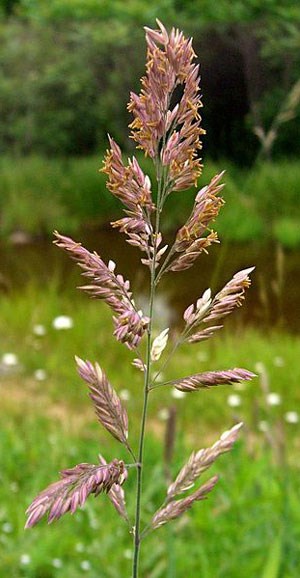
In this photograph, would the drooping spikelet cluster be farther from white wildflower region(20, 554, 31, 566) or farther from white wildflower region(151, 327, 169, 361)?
white wildflower region(20, 554, 31, 566)

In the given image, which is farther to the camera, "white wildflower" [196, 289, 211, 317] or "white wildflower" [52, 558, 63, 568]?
"white wildflower" [52, 558, 63, 568]

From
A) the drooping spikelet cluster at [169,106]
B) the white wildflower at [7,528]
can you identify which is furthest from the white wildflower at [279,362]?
the drooping spikelet cluster at [169,106]

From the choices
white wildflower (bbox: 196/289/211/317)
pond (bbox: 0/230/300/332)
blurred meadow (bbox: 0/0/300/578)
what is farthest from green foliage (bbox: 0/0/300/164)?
white wildflower (bbox: 196/289/211/317)

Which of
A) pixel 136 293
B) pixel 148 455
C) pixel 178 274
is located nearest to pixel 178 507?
pixel 148 455

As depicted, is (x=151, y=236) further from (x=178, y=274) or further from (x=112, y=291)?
(x=178, y=274)

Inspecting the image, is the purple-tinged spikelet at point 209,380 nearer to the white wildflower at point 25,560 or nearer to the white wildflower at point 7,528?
the white wildflower at point 25,560

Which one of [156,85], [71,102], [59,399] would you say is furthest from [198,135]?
[71,102]
